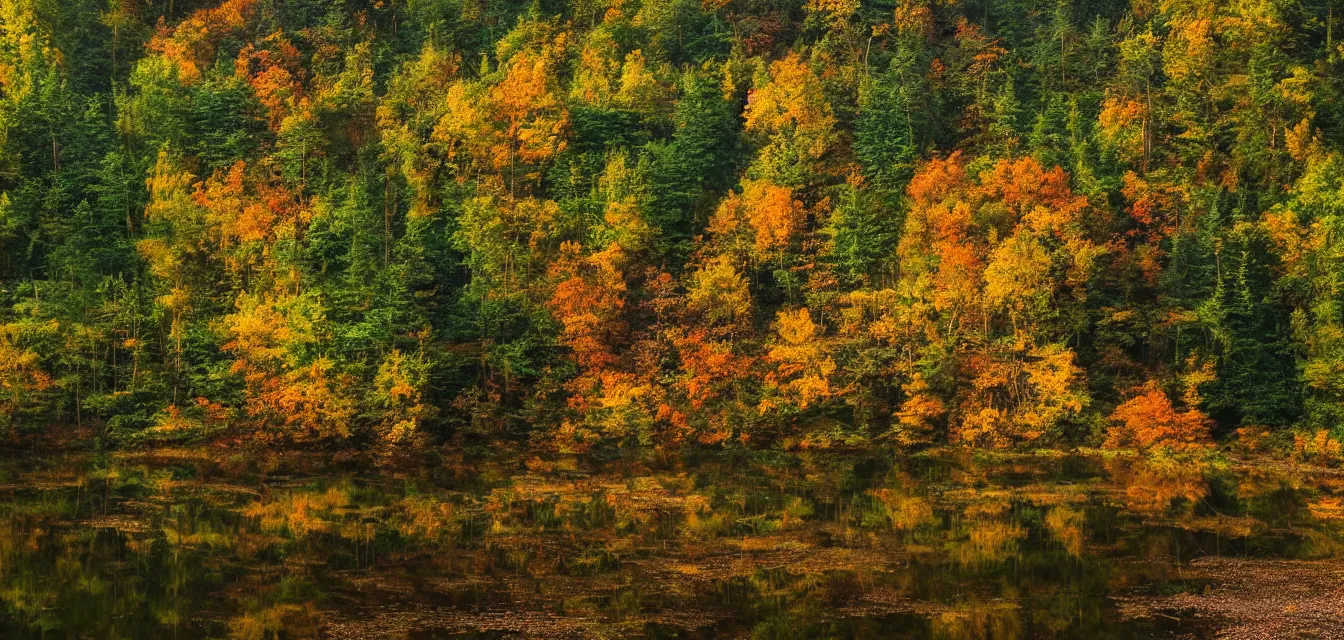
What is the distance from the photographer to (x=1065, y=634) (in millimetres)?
31938

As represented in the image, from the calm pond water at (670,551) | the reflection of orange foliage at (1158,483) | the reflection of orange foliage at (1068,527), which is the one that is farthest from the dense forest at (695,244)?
the reflection of orange foliage at (1068,527)

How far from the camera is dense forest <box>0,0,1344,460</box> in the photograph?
226ft

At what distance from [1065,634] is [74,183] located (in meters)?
70.0

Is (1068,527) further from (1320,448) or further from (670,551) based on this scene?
(1320,448)

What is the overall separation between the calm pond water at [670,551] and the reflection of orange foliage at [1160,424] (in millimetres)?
2472

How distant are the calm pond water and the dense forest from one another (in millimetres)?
7130

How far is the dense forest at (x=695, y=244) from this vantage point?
68.8 metres

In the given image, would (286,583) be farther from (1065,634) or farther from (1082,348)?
(1082,348)

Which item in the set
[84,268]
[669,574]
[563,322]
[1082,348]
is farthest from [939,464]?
[84,268]

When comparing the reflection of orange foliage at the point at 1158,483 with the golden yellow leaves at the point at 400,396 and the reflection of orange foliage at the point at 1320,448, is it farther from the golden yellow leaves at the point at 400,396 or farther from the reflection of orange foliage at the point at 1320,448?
the golden yellow leaves at the point at 400,396

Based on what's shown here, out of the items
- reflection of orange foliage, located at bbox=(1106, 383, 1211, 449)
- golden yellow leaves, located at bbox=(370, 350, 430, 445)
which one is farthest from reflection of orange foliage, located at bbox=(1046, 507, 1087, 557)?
golden yellow leaves, located at bbox=(370, 350, 430, 445)

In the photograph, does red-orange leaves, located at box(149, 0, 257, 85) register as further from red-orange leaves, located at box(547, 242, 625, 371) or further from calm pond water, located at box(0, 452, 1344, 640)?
calm pond water, located at box(0, 452, 1344, 640)

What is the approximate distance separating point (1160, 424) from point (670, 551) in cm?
3475

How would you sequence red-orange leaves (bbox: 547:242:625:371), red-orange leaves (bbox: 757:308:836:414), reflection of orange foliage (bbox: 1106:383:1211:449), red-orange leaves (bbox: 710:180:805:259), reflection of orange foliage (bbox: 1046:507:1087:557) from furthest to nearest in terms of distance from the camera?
1. red-orange leaves (bbox: 710:180:805:259)
2. red-orange leaves (bbox: 547:242:625:371)
3. red-orange leaves (bbox: 757:308:836:414)
4. reflection of orange foliage (bbox: 1106:383:1211:449)
5. reflection of orange foliage (bbox: 1046:507:1087:557)
